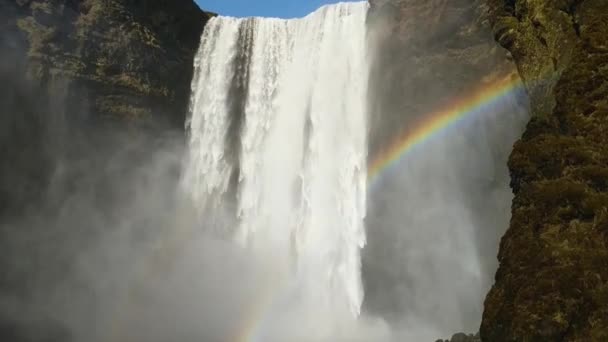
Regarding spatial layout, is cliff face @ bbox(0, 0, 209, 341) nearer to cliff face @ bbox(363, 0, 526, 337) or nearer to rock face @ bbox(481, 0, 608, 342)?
cliff face @ bbox(363, 0, 526, 337)

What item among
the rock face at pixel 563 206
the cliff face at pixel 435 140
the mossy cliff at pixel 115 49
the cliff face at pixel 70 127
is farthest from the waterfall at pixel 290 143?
the rock face at pixel 563 206

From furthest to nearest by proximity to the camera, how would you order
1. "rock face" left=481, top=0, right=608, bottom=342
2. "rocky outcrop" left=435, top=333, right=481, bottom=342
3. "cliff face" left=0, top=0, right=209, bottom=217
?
1. "cliff face" left=0, top=0, right=209, bottom=217
2. "rocky outcrop" left=435, top=333, right=481, bottom=342
3. "rock face" left=481, top=0, right=608, bottom=342

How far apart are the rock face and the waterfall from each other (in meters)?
15.9

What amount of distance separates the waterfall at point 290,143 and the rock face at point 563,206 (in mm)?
15945

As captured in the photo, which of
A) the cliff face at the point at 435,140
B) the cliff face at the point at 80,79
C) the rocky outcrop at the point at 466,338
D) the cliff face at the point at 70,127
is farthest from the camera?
the cliff face at the point at 80,79

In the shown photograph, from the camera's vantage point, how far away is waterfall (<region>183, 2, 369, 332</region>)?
94.5 feet

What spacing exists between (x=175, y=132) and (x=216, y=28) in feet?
24.4

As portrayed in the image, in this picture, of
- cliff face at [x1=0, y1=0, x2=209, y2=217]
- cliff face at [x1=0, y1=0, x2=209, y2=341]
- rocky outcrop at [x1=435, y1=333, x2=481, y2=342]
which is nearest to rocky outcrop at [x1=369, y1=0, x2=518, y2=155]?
rocky outcrop at [x1=435, y1=333, x2=481, y2=342]

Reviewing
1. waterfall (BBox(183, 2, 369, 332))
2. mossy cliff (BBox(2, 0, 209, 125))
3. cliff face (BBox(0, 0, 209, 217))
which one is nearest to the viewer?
cliff face (BBox(0, 0, 209, 217))

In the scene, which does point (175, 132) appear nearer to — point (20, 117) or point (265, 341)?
point (20, 117)

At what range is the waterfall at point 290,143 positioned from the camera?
28797mm

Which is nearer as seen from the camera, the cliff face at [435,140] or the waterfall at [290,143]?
the cliff face at [435,140]

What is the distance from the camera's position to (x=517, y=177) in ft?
41.2

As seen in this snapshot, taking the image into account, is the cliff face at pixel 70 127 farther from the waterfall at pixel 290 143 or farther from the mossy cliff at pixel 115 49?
the waterfall at pixel 290 143
